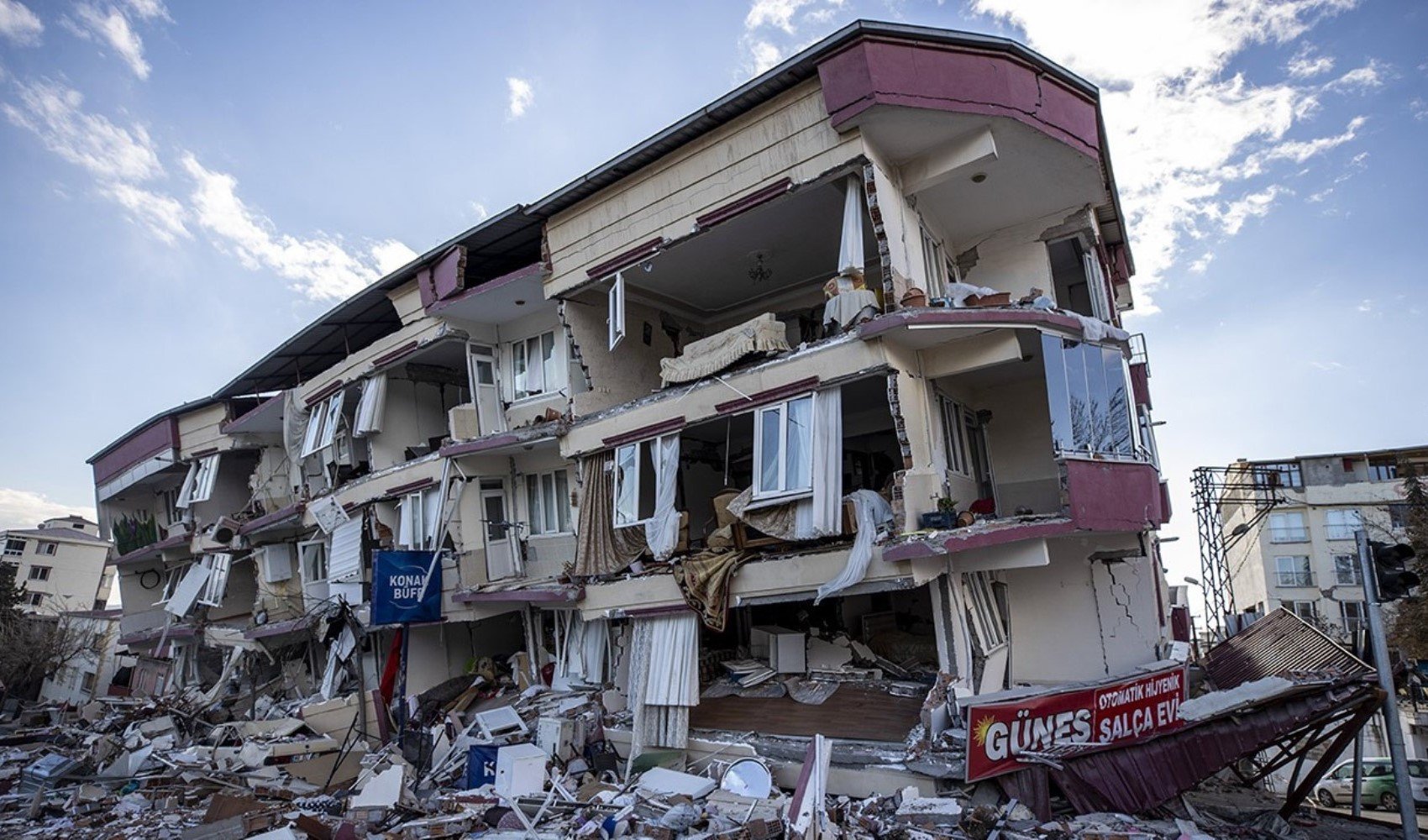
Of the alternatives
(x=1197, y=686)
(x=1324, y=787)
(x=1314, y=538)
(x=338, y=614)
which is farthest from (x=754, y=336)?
(x=1314, y=538)

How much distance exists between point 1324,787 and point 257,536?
108 ft

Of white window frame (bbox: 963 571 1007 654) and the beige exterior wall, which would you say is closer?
white window frame (bbox: 963 571 1007 654)

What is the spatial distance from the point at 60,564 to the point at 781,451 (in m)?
62.3

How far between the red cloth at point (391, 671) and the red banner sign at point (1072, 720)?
14.2 metres

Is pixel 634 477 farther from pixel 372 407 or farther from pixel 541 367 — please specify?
pixel 372 407

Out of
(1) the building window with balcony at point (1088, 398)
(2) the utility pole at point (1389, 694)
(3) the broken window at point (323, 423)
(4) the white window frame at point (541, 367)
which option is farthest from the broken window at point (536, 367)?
(2) the utility pole at point (1389, 694)

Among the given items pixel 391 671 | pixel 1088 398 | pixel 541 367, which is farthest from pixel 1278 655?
pixel 391 671

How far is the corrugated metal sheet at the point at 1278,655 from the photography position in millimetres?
11438

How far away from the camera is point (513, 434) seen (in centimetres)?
1753

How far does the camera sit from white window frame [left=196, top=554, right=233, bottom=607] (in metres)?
26.8

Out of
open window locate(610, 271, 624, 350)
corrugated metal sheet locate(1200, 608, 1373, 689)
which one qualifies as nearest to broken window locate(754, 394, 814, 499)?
open window locate(610, 271, 624, 350)

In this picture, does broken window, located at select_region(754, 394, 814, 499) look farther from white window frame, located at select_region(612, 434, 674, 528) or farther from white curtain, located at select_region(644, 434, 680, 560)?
white window frame, located at select_region(612, 434, 674, 528)

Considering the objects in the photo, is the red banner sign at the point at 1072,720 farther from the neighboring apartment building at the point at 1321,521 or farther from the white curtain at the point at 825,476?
the neighboring apartment building at the point at 1321,521

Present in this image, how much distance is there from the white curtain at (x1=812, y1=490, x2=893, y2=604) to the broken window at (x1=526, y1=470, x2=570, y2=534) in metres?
8.51
